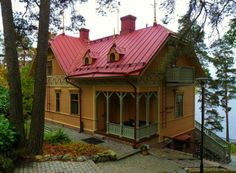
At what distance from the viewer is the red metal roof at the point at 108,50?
1307cm

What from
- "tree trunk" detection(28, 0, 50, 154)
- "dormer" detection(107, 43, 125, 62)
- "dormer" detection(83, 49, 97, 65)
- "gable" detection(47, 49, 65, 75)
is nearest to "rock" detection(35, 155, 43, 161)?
"tree trunk" detection(28, 0, 50, 154)

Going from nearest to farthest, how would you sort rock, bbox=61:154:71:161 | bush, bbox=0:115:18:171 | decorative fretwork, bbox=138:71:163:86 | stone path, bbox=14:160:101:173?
bush, bbox=0:115:18:171, stone path, bbox=14:160:101:173, rock, bbox=61:154:71:161, decorative fretwork, bbox=138:71:163:86

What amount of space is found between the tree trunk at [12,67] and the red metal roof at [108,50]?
5008 millimetres

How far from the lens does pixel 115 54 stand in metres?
14.3

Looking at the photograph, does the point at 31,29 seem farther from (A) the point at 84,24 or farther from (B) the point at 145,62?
(B) the point at 145,62

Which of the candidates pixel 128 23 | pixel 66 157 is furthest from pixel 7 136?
pixel 128 23

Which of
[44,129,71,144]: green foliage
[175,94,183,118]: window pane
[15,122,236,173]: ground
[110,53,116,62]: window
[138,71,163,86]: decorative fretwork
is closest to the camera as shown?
[15,122,236,173]: ground

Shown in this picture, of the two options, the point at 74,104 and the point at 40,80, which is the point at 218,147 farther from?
the point at 40,80

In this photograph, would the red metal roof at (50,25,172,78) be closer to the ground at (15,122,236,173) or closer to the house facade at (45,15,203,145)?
the house facade at (45,15,203,145)

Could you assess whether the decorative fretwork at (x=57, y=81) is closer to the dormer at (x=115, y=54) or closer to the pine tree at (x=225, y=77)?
the dormer at (x=115, y=54)

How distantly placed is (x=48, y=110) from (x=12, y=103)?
10410 millimetres

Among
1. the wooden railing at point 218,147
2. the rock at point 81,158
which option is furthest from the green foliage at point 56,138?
the wooden railing at point 218,147

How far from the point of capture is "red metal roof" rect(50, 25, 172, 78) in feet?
42.9

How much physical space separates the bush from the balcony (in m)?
8.71
